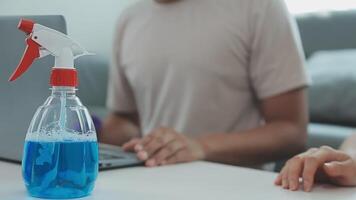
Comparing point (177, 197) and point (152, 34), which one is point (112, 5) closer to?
point (152, 34)

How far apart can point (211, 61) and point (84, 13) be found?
307 millimetres

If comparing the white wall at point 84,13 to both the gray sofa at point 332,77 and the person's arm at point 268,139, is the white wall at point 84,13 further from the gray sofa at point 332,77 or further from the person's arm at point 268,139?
the gray sofa at point 332,77

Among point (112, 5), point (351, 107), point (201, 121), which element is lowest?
point (351, 107)

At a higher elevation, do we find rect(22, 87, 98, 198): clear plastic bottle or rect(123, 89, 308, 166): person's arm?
rect(22, 87, 98, 198): clear plastic bottle

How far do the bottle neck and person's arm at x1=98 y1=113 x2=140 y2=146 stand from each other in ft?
2.47

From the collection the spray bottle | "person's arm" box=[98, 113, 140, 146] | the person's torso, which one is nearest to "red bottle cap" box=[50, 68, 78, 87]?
the spray bottle

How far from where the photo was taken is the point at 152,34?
53.6 inches

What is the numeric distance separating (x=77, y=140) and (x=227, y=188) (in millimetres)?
215

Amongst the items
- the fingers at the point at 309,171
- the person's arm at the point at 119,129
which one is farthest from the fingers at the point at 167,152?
the person's arm at the point at 119,129

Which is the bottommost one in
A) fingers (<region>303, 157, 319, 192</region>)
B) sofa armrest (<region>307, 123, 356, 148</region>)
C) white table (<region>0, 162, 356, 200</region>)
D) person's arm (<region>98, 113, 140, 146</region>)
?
sofa armrest (<region>307, 123, 356, 148</region>)

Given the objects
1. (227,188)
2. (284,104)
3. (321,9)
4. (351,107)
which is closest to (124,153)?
(227,188)

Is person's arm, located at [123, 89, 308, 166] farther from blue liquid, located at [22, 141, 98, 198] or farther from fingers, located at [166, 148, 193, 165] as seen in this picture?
blue liquid, located at [22, 141, 98, 198]

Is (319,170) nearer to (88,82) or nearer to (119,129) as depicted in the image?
(119,129)

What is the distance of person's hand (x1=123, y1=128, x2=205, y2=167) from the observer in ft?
3.09
